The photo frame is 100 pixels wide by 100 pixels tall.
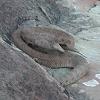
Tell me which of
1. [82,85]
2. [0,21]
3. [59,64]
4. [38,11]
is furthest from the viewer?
[38,11]

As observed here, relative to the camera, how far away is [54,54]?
19.5ft

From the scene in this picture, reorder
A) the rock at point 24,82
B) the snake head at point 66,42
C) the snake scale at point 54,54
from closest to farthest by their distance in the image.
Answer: the rock at point 24,82 < the snake scale at point 54,54 < the snake head at point 66,42

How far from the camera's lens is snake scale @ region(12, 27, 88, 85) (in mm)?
5836

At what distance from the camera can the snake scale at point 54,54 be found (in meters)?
5.84

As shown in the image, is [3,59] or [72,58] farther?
[72,58]

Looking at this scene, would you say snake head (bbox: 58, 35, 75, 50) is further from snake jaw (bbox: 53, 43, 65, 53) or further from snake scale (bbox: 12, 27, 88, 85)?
snake jaw (bbox: 53, 43, 65, 53)

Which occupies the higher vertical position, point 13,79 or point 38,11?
point 13,79

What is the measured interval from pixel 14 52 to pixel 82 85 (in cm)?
237

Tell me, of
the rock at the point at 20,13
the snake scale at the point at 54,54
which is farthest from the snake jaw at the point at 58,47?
the rock at the point at 20,13

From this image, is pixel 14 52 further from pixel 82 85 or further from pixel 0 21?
pixel 0 21

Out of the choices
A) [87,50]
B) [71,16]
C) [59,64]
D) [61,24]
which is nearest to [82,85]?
[59,64]

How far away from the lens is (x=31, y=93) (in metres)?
2.99

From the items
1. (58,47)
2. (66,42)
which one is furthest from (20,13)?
(58,47)

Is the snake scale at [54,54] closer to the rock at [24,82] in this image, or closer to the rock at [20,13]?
the rock at [20,13]
